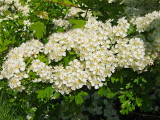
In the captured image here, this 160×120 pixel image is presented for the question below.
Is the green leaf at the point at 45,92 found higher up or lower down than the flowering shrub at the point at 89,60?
lower down

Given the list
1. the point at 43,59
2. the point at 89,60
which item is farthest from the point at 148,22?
the point at 43,59

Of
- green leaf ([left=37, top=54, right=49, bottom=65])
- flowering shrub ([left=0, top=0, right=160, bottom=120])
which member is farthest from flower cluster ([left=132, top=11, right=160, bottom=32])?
green leaf ([left=37, top=54, right=49, bottom=65])

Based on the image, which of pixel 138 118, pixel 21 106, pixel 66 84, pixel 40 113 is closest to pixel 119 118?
pixel 138 118

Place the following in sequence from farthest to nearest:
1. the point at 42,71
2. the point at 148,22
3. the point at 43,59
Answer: the point at 148,22 → the point at 43,59 → the point at 42,71

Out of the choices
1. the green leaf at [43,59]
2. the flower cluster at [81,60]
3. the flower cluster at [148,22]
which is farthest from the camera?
the flower cluster at [148,22]

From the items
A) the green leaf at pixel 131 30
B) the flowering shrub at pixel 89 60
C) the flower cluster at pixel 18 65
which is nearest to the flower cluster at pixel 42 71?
the flowering shrub at pixel 89 60

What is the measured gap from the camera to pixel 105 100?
402cm

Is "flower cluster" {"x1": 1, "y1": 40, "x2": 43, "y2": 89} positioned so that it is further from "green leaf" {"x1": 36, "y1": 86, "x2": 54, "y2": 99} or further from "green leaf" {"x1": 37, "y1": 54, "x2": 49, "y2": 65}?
"green leaf" {"x1": 36, "y1": 86, "x2": 54, "y2": 99}

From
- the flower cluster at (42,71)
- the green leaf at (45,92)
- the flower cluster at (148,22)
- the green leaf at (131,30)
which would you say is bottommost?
the green leaf at (45,92)

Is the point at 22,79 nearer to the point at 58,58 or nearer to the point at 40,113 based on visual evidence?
the point at 58,58

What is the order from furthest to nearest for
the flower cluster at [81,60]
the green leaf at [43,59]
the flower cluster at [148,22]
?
the flower cluster at [148,22] < the green leaf at [43,59] < the flower cluster at [81,60]

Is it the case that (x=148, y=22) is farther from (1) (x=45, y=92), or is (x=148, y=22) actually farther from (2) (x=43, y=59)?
(1) (x=45, y=92)

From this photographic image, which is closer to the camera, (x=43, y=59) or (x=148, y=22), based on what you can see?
(x=43, y=59)

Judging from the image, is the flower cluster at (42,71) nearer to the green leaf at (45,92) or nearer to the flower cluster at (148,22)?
the green leaf at (45,92)
